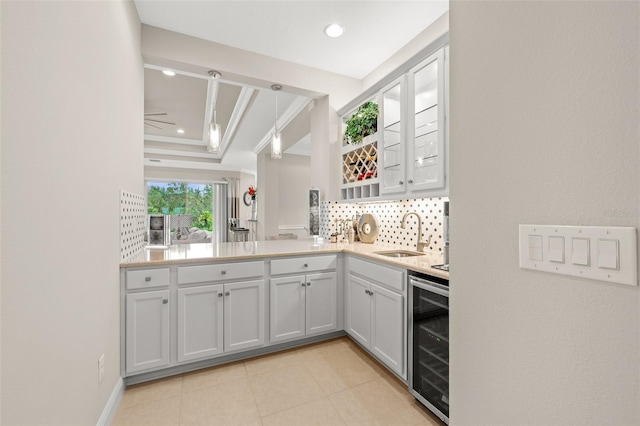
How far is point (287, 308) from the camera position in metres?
2.48

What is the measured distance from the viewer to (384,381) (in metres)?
2.06

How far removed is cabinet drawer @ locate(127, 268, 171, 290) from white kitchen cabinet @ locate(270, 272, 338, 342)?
2.65ft

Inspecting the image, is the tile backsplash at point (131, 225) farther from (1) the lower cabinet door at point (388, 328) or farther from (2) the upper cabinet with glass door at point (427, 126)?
(2) the upper cabinet with glass door at point (427, 126)

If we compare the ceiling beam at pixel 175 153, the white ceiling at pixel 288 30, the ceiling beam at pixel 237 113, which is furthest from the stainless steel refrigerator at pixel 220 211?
the white ceiling at pixel 288 30

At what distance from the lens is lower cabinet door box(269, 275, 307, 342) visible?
2.42m

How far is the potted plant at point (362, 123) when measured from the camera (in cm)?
277

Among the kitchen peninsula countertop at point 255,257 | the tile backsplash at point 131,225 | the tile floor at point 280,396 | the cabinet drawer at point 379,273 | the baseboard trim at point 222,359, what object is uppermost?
the tile backsplash at point 131,225

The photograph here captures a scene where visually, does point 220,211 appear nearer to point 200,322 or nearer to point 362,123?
point 362,123
